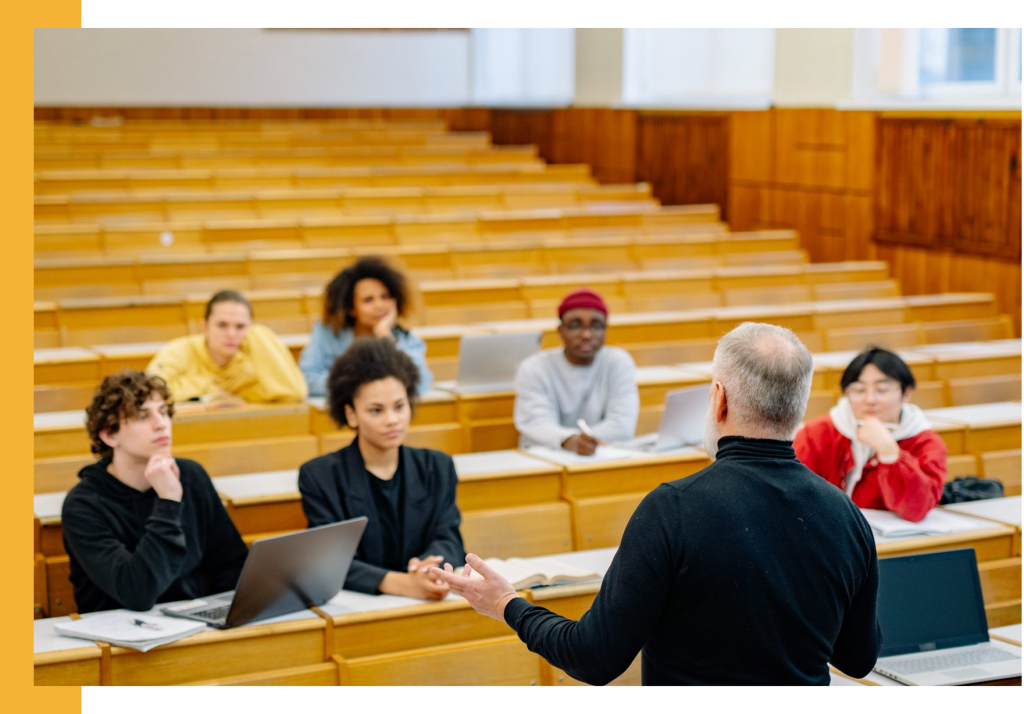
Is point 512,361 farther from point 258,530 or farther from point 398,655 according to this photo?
point 398,655

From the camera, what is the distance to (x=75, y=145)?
4895 millimetres

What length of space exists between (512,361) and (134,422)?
117 centimetres

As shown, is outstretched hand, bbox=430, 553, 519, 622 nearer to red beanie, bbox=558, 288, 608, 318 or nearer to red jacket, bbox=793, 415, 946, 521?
red jacket, bbox=793, 415, 946, 521

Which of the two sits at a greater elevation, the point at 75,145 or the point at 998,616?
the point at 75,145

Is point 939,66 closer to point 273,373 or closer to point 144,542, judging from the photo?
point 273,373

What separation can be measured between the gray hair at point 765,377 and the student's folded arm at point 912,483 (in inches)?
42.2

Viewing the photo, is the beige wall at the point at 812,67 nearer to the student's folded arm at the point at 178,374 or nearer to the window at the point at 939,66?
the window at the point at 939,66

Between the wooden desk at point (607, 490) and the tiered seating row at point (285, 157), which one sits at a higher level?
the tiered seating row at point (285, 157)

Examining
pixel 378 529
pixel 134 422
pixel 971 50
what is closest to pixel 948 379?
pixel 971 50

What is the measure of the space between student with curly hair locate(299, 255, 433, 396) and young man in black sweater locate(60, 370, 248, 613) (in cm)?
90

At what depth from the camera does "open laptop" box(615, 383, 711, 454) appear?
91.8 inches

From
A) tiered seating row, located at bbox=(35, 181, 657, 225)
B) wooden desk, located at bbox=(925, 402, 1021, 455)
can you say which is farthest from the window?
wooden desk, located at bbox=(925, 402, 1021, 455)

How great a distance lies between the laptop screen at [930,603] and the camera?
1.62 m

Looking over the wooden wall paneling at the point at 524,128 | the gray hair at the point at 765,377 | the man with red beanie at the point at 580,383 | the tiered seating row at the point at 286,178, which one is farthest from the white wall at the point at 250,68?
the gray hair at the point at 765,377
